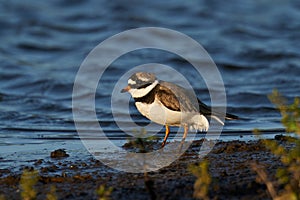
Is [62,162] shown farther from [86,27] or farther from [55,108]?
[86,27]

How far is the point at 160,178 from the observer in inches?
254

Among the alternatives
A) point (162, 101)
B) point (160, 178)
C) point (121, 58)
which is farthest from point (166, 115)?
point (121, 58)

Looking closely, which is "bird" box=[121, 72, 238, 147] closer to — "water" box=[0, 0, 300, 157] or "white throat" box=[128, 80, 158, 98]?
"white throat" box=[128, 80, 158, 98]

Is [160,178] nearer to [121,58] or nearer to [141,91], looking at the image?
[141,91]

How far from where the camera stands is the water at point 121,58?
1051 cm

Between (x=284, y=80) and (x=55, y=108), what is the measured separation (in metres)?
5.18

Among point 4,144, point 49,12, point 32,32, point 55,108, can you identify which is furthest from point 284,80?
point 49,12

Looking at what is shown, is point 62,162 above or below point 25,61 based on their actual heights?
below

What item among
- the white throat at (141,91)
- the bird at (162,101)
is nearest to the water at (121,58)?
the bird at (162,101)

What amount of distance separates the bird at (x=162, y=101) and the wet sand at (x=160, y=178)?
1.62ft

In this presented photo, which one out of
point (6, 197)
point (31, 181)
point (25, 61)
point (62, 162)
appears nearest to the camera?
point (31, 181)

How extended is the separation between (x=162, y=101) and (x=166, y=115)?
0.19m

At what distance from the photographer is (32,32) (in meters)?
18.5

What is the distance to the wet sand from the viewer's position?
5.81m
